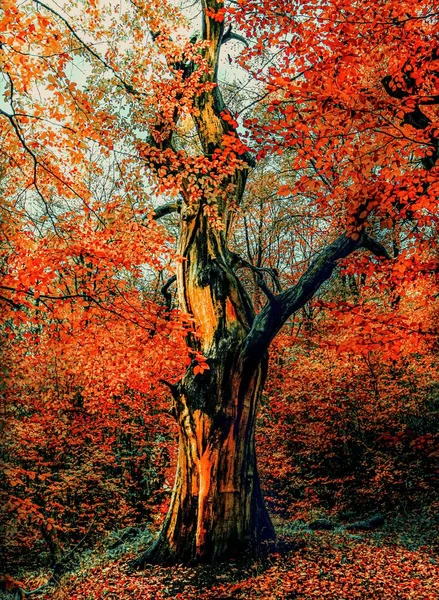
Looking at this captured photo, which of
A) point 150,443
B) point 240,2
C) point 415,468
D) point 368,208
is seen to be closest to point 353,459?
point 415,468

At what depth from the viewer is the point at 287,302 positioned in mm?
5910

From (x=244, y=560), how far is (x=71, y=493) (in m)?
7.17

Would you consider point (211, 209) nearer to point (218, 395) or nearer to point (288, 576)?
point (218, 395)

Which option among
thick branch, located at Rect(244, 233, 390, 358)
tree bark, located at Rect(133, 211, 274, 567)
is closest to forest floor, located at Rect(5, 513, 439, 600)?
tree bark, located at Rect(133, 211, 274, 567)

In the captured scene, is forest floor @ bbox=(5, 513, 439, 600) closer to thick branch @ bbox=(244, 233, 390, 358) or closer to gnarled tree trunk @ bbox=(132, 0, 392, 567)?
gnarled tree trunk @ bbox=(132, 0, 392, 567)

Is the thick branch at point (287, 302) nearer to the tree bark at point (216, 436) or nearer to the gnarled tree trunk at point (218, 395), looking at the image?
the gnarled tree trunk at point (218, 395)

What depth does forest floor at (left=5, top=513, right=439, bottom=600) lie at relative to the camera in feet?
15.8

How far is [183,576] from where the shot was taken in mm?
5207

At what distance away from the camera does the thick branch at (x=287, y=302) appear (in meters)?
5.82

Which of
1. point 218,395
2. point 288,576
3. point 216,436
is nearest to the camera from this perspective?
point 288,576

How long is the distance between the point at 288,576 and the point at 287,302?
3.58 m

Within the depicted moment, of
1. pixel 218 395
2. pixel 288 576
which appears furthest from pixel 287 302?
pixel 288 576

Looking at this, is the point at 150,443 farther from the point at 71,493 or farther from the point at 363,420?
the point at 363,420

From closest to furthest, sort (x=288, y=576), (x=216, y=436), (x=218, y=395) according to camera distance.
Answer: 1. (x=288, y=576)
2. (x=216, y=436)
3. (x=218, y=395)
